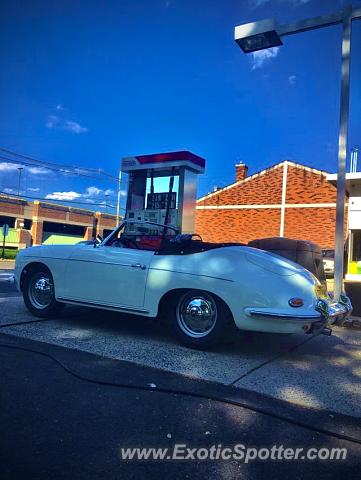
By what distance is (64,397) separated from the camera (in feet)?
9.98

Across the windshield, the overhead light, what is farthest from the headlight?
the overhead light

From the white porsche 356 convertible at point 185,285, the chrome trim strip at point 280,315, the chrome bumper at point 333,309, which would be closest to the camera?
the chrome trim strip at point 280,315

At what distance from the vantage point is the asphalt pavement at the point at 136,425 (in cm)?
222

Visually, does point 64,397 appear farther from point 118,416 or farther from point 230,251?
point 230,251

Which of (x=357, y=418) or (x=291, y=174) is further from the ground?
(x=291, y=174)

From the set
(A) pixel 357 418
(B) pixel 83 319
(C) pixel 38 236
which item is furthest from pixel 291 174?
(C) pixel 38 236

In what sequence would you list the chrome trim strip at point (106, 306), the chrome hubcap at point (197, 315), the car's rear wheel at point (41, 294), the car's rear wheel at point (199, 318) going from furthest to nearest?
the car's rear wheel at point (41, 294), the chrome trim strip at point (106, 306), the chrome hubcap at point (197, 315), the car's rear wheel at point (199, 318)

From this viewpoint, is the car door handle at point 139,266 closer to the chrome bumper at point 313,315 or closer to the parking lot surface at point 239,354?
the parking lot surface at point 239,354

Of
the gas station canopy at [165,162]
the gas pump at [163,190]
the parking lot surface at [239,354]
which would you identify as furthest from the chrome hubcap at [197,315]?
the gas station canopy at [165,162]

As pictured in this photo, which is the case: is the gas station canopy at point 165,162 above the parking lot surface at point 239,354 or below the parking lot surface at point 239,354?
above

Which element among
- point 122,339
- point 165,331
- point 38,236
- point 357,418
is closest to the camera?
point 357,418

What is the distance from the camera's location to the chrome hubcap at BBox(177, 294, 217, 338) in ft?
14.8

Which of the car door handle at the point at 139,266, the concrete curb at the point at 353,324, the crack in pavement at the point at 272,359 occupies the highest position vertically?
the car door handle at the point at 139,266

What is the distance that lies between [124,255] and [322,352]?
2504 millimetres
